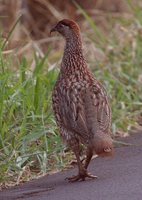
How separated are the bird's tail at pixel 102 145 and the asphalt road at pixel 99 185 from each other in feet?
0.71

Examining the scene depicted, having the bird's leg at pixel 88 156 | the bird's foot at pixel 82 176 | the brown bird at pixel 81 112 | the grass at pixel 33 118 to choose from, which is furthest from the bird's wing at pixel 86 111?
the grass at pixel 33 118

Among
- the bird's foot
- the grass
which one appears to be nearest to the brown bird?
the bird's foot

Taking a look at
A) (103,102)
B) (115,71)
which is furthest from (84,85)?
(115,71)

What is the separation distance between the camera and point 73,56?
24.6ft

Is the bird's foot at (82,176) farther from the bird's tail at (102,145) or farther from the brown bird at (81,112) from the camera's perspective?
the bird's tail at (102,145)

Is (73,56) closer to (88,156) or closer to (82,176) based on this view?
(88,156)

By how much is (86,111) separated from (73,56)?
736 millimetres

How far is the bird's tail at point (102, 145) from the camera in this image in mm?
6655

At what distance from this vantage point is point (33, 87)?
8.46 meters

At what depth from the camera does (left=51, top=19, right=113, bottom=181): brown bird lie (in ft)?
22.2

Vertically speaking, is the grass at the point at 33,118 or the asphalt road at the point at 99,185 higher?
the grass at the point at 33,118

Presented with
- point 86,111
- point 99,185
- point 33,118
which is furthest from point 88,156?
point 33,118

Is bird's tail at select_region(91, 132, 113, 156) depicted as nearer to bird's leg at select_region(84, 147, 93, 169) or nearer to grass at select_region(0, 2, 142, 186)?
bird's leg at select_region(84, 147, 93, 169)

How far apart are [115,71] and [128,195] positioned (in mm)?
4628
